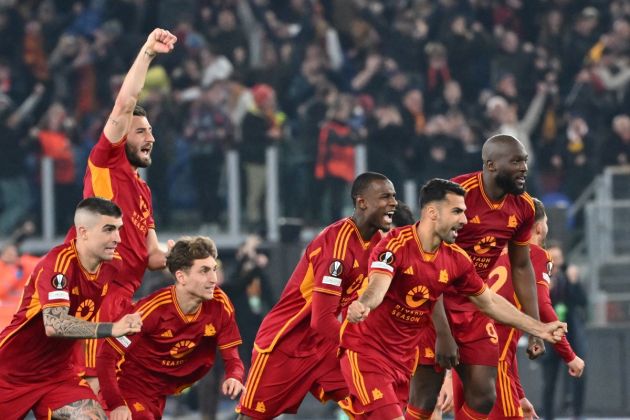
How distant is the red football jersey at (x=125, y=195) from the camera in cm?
1021

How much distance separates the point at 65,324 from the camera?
9.27 metres

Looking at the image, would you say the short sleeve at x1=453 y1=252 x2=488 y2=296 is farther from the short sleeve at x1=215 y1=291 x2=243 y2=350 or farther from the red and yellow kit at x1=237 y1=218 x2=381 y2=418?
the short sleeve at x1=215 y1=291 x2=243 y2=350

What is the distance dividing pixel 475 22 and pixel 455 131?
230cm

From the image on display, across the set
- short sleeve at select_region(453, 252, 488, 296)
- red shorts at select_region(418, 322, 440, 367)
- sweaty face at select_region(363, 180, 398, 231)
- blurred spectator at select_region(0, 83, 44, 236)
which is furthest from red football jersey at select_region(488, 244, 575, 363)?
blurred spectator at select_region(0, 83, 44, 236)

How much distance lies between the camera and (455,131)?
59.0 ft

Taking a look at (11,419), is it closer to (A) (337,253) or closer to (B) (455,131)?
(A) (337,253)

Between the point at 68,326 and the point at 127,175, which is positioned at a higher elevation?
the point at 127,175

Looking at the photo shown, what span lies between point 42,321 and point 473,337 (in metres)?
3.09

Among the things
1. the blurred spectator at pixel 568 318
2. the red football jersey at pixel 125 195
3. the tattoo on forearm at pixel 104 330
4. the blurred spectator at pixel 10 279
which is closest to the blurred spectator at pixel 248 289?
the blurred spectator at pixel 10 279

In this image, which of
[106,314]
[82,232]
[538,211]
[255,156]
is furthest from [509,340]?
[255,156]

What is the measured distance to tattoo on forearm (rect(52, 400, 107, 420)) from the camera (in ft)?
31.2

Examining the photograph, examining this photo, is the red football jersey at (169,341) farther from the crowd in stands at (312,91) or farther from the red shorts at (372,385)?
the crowd in stands at (312,91)

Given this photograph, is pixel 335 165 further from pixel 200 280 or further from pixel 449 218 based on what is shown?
pixel 449 218

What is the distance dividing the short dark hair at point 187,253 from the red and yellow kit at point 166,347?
0.66 ft
